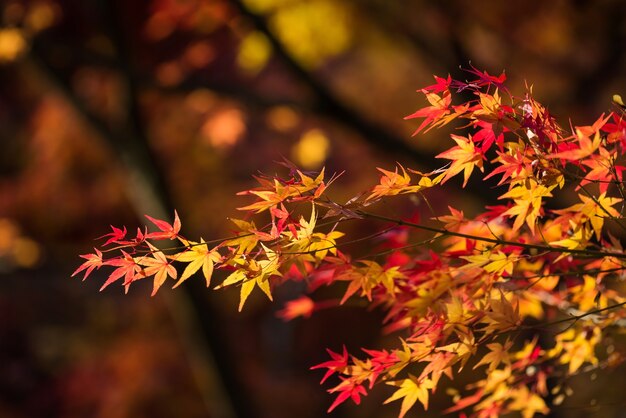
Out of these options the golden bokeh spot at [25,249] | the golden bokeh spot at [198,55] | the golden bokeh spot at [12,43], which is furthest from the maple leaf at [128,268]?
the golden bokeh spot at [25,249]

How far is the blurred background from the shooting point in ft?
13.9

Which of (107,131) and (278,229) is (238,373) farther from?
(278,229)

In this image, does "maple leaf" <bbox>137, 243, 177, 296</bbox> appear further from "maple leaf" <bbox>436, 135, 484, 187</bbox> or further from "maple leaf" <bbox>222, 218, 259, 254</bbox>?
"maple leaf" <bbox>436, 135, 484, 187</bbox>

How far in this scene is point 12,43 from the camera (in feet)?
14.1

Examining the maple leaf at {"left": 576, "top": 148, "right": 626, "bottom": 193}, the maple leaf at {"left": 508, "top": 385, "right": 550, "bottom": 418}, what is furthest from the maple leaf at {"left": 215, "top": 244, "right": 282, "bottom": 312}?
the maple leaf at {"left": 508, "top": 385, "right": 550, "bottom": 418}

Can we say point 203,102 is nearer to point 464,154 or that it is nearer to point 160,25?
point 160,25

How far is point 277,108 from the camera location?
3766mm

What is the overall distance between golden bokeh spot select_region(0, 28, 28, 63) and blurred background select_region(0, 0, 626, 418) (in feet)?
0.04

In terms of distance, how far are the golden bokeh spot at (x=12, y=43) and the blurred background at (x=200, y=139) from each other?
0.04 feet

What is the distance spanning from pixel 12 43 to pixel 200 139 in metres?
2.44

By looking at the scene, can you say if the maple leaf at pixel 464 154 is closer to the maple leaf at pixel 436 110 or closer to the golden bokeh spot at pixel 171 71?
the maple leaf at pixel 436 110

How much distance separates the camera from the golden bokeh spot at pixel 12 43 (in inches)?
164

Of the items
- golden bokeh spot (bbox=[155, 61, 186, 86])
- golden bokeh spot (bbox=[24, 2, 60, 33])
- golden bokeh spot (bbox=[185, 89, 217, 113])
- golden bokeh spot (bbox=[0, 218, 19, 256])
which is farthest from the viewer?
golden bokeh spot (bbox=[0, 218, 19, 256])

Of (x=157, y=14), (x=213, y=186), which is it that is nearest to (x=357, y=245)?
(x=213, y=186)
